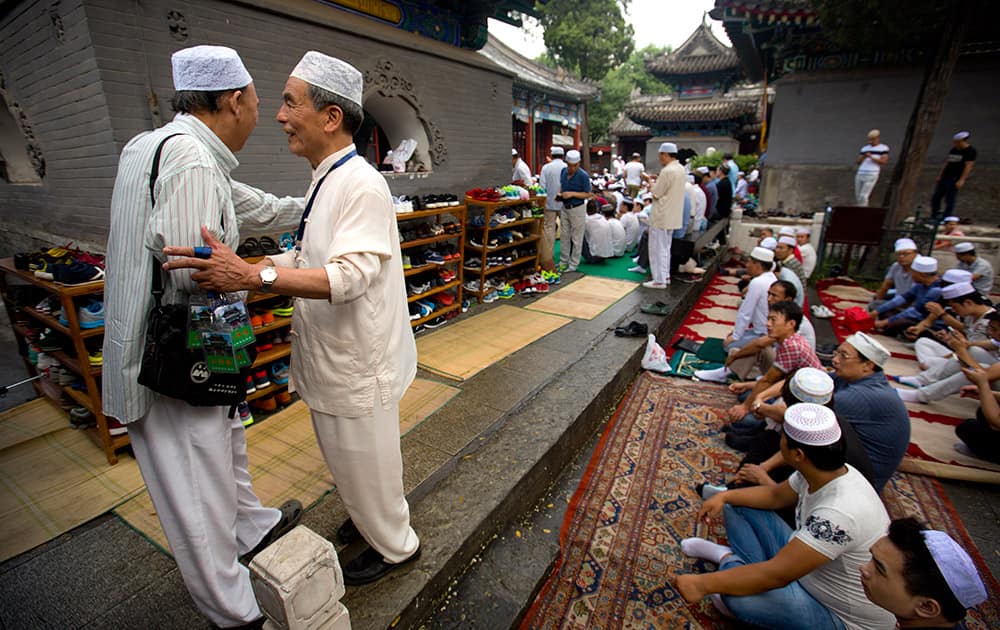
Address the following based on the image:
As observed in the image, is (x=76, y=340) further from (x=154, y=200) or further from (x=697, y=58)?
(x=697, y=58)

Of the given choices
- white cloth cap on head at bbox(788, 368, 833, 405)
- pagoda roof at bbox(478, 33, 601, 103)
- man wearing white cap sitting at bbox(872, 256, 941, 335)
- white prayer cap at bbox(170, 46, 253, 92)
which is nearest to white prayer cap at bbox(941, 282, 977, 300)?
man wearing white cap sitting at bbox(872, 256, 941, 335)

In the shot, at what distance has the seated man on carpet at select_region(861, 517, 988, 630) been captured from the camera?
4.91 feet

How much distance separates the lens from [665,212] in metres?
6.98

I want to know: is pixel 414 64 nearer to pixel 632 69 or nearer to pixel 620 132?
pixel 620 132

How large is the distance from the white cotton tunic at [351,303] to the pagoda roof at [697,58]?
1097 inches

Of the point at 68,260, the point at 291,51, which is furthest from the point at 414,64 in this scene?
the point at 68,260

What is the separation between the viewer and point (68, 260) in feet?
9.66

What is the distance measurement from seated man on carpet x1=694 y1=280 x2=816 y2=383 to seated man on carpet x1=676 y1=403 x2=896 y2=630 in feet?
6.71

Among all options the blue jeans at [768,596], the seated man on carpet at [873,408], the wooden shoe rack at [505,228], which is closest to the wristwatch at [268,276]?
the blue jeans at [768,596]

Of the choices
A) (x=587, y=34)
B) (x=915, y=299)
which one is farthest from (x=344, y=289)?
(x=587, y=34)

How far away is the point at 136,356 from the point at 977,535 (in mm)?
4699

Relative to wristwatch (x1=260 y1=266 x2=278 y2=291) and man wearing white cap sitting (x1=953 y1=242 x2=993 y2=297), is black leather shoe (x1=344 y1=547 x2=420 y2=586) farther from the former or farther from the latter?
man wearing white cap sitting (x1=953 y1=242 x2=993 y2=297)

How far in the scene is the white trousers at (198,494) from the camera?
1.69m

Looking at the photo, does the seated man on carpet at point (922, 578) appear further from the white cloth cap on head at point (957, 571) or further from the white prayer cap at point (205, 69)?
the white prayer cap at point (205, 69)
